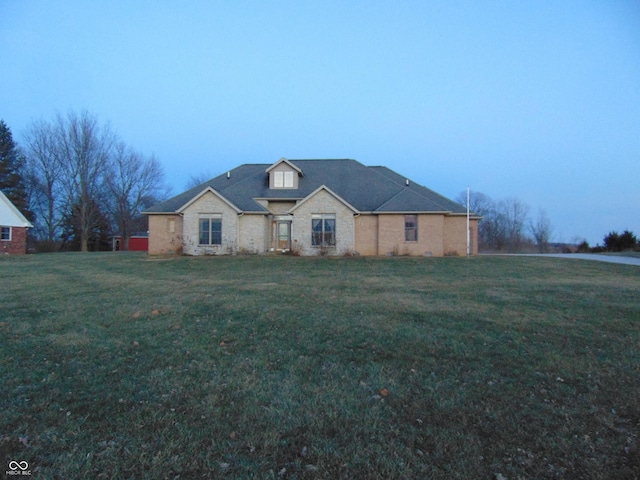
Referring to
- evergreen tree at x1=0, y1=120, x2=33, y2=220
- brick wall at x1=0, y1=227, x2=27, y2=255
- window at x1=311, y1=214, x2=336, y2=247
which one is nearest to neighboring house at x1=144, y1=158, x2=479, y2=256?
window at x1=311, y1=214, x2=336, y2=247

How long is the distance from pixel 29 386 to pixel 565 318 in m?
8.59

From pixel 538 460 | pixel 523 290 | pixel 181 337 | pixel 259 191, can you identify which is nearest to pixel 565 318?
pixel 523 290

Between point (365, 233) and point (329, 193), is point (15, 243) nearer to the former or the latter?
point (329, 193)

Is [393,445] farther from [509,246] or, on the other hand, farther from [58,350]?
[509,246]

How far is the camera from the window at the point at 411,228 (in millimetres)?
23625

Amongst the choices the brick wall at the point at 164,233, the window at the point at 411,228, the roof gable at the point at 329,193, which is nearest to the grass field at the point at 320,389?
the roof gable at the point at 329,193

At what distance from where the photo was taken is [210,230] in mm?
23266

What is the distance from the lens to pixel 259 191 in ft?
84.1

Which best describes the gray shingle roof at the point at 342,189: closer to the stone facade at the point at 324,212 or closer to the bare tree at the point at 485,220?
the stone facade at the point at 324,212

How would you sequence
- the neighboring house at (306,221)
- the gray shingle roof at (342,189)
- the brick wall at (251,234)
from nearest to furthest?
the neighboring house at (306,221), the brick wall at (251,234), the gray shingle roof at (342,189)

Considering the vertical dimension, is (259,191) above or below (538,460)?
above

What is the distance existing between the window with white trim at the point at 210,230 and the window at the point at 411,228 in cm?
1188

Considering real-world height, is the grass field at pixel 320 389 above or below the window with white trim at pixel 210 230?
below

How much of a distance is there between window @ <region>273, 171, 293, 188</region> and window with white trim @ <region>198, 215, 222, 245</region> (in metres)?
5.00
